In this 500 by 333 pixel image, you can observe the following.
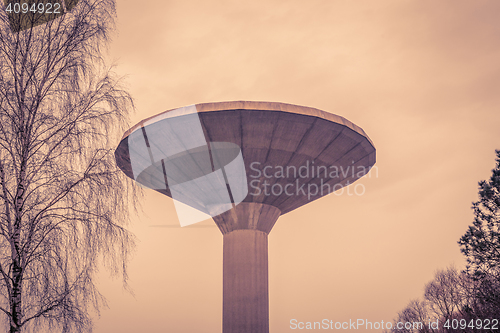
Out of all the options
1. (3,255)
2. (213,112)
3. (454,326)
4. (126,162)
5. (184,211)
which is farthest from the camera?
(454,326)

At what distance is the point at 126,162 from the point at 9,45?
31.3 ft

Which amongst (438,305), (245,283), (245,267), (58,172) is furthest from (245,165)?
(438,305)

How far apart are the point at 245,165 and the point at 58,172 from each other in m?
8.86

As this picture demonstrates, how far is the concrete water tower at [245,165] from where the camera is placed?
13553 millimetres

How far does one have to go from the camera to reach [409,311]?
3888cm

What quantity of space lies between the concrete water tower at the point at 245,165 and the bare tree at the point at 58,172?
19.1 feet

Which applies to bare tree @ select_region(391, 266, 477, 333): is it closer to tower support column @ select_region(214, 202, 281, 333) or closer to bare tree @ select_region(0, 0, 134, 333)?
tower support column @ select_region(214, 202, 281, 333)

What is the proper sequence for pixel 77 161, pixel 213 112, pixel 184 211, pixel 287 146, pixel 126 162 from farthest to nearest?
pixel 184 211 → pixel 126 162 → pixel 287 146 → pixel 213 112 → pixel 77 161

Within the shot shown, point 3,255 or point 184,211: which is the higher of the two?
point 184,211

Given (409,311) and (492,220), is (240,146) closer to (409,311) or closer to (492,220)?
(492,220)

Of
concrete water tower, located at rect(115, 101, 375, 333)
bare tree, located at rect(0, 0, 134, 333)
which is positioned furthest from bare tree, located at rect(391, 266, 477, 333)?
bare tree, located at rect(0, 0, 134, 333)

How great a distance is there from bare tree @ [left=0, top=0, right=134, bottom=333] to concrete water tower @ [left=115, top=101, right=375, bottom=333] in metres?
5.82

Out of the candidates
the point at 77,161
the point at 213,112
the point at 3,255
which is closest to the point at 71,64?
the point at 77,161

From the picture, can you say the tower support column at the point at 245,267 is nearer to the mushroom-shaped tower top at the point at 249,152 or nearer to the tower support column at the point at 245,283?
the tower support column at the point at 245,283
